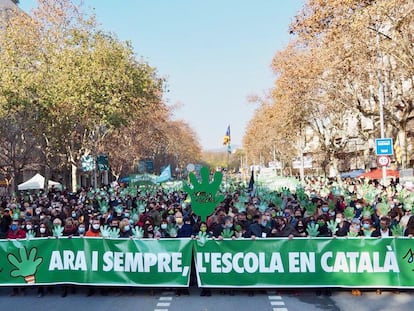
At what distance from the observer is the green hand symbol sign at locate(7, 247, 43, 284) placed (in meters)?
10.2

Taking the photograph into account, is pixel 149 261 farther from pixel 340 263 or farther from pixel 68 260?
pixel 340 263

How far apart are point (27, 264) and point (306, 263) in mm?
5352

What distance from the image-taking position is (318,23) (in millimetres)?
20438

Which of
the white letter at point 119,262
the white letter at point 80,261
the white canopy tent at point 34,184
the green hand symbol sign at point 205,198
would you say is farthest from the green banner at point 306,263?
the white canopy tent at point 34,184

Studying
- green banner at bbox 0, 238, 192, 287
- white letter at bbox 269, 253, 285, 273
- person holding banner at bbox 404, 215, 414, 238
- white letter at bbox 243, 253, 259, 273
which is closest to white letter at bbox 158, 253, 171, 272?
green banner at bbox 0, 238, 192, 287

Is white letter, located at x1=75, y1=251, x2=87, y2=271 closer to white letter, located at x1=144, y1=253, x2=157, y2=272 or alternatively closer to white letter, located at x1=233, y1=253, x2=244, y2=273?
white letter, located at x1=144, y1=253, x2=157, y2=272

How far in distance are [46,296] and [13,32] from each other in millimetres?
24032

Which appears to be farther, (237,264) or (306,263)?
(237,264)

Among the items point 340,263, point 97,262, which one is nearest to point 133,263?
point 97,262

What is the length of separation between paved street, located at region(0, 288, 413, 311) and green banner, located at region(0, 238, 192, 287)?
0.31 meters

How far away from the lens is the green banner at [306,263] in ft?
31.4

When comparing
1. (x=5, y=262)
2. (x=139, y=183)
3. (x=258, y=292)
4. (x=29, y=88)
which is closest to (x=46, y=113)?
(x=29, y=88)

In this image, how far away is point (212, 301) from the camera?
961 cm

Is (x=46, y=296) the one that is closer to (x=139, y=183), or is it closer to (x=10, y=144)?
(x=10, y=144)
